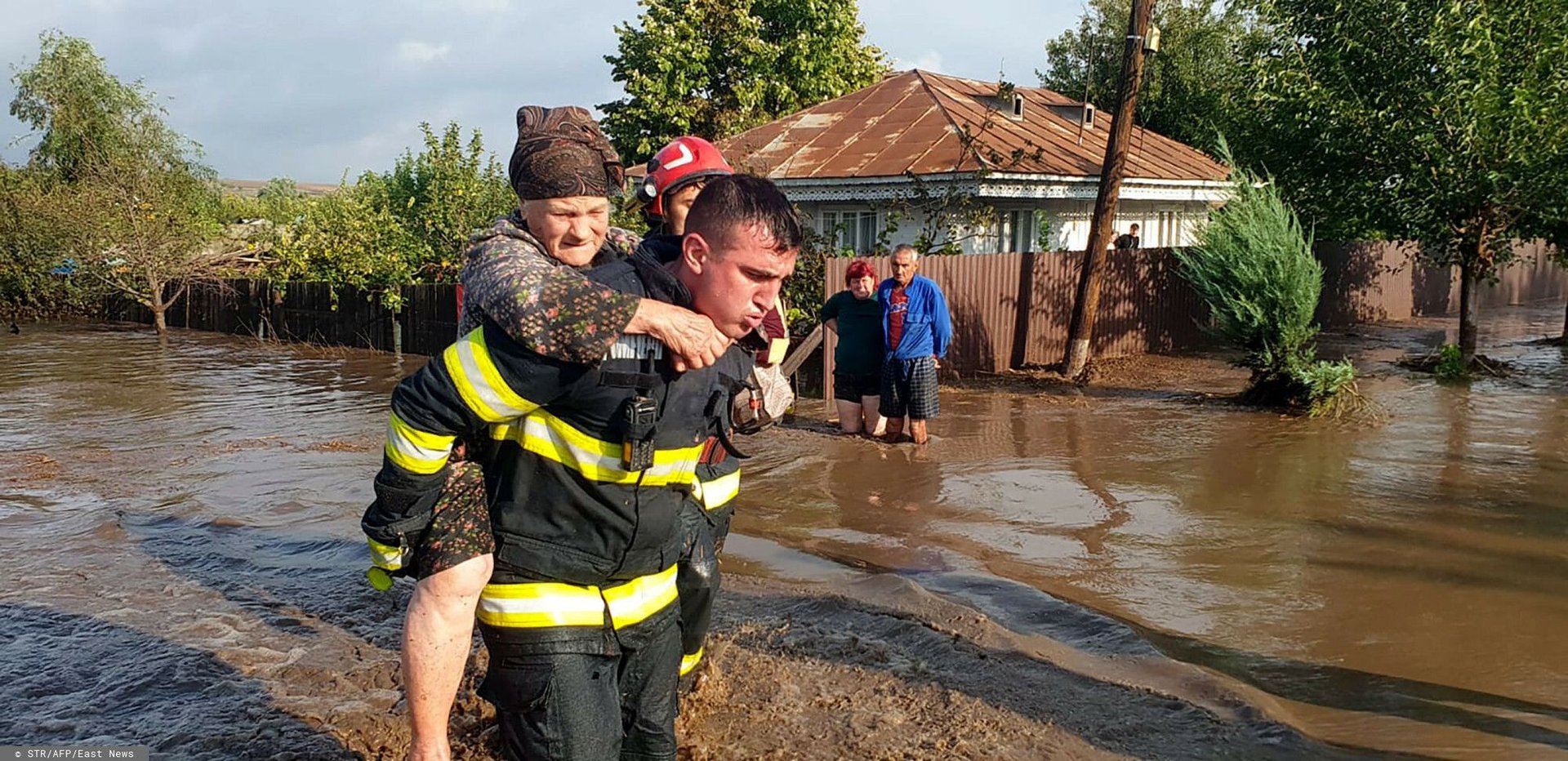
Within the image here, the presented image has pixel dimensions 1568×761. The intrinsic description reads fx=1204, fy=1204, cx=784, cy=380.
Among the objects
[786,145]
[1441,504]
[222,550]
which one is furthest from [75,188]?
[1441,504]

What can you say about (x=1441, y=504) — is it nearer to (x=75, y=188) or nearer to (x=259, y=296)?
(x=259, y=296)

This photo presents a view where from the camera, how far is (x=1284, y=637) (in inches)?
219

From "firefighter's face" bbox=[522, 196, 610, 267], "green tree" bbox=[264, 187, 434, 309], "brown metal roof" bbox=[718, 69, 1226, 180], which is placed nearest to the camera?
"firefighter's face" bbox=[522, 196, 610, 267]

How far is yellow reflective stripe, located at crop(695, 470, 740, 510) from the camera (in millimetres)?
4000

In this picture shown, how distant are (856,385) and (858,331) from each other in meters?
0.54

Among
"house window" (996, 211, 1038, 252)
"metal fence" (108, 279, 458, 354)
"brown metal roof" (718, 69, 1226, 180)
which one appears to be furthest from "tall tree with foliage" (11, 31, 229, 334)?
"house window" (996, 211, 1038, 252)

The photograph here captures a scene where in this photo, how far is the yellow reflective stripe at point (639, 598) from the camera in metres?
2.76

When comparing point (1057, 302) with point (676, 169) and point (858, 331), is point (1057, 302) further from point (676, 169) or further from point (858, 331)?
point (676, 169)

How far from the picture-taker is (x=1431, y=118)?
1409cm

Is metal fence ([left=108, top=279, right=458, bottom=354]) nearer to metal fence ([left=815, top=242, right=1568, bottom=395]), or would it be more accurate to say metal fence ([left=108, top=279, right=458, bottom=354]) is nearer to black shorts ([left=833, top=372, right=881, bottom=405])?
metal fence ([left=815, top=242, right=1568, bottom=395])

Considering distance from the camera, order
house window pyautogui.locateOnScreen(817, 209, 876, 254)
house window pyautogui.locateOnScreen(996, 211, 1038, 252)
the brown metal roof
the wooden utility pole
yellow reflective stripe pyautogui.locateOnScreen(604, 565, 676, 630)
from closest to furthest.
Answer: yellow reflective stripe pyautogui.locateOnScreen(604, 565, 676, 630) < the wooden utility pole < the brown metal roof < house window pyautogui.locateOnScreen(996, 211, 1038, 252) < house window pyautogui.locateOnScreen(817, 209, 876, 254)

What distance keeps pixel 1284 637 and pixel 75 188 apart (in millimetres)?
27091

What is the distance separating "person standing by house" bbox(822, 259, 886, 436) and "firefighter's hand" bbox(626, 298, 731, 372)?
771 cm

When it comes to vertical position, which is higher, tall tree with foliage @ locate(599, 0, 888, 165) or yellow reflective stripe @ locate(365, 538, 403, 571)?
tall tree with foliage @ locate(599, 0, 888, 165)
